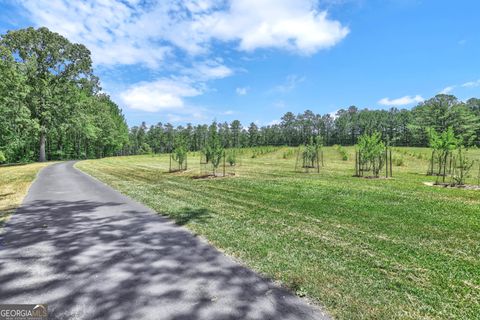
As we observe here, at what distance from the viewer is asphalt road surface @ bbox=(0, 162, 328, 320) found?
3361 mm

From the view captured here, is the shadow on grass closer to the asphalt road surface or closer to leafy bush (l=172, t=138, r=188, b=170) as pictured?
the asphalt road surface

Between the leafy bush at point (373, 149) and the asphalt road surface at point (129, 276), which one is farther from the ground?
the leafy bush at point (373, 149)

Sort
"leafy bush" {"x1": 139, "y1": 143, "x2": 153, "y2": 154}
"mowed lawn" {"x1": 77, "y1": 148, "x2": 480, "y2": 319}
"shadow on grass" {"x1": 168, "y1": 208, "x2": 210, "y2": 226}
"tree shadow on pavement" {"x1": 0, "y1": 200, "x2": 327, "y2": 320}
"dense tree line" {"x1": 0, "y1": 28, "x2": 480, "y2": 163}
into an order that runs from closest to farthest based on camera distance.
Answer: "tree shadow on pavement" {"x1": 0, "y1": 200, "x2": 327, "y2": 320} < "mowed lawn" {"x1": 77, "y1": 148, "x2": 480, "y2": 319} < "shadow on grass" {"x1": 168, "y1": 208, "x2": 210, "y2": 226} < "dense tree line" {"x1": 0, "y1": 28, "x2": 480, "y2": 163} < "leafy bush" {"x1": 139, "y1": 143, "x2": 153, "y2": 154}

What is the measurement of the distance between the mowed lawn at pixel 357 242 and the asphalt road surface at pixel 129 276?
51cm

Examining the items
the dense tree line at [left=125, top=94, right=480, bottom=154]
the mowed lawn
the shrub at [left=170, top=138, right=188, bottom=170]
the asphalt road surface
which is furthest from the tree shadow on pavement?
the dense tree line at [left=125, top=94, right=480, bottom=154]

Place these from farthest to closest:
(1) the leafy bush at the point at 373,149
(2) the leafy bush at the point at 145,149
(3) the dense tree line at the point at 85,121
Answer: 1. (2) the leafy bush at the point at 145,149
2. (3) the dense tree line at the point at 85,121
3. (1) the leafy bush at the point at 373,149

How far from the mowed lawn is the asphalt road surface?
1.68 feet

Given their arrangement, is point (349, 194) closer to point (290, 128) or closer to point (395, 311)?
point (395, 311)

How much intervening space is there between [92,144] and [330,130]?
8199 centimetres

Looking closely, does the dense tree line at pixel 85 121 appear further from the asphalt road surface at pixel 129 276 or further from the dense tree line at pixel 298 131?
the asphalt road surface at pixel 129 276

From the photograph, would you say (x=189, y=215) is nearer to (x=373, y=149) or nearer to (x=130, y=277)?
(x=130, y=277)

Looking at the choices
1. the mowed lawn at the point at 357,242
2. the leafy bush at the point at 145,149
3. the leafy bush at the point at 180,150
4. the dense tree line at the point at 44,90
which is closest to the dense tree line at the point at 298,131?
the leafy bush at the point at 145,149

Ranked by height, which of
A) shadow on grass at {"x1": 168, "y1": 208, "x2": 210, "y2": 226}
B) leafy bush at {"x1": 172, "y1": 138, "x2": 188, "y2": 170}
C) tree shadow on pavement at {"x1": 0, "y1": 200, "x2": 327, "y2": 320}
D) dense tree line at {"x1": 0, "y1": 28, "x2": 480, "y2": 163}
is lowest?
tree shadow on pavement at {"x1": 0, "y1": 200, "x2": 327, "y2": 320}

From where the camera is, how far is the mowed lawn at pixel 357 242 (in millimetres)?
3605
